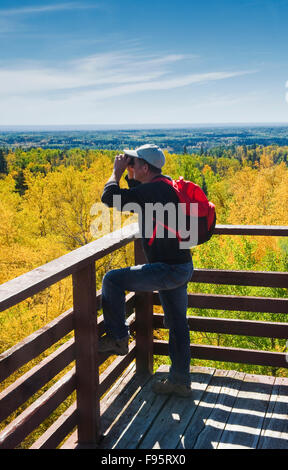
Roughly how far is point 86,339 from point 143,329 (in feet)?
3.60

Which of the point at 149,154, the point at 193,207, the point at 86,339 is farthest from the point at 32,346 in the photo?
the point at 149,154

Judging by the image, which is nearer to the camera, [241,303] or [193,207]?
[193,207]

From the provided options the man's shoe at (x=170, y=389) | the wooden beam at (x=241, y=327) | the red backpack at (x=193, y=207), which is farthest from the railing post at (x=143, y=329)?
the red backpack at (x=193, y=207)

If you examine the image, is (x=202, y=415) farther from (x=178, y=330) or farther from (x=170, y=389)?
(x=178, y=330)

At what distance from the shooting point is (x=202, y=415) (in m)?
3.40

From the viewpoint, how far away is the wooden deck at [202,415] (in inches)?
122

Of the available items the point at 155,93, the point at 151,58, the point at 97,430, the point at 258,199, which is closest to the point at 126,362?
the point at 97,430

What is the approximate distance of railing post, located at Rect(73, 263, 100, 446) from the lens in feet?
9.55

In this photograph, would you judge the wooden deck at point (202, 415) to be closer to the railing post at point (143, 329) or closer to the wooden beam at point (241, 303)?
the railing post at point (143, 329)

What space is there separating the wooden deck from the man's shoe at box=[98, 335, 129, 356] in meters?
0.56

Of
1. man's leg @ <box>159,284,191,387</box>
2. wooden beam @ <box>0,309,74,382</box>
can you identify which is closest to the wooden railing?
wooden beam @ <box>0,309,74,382</box>

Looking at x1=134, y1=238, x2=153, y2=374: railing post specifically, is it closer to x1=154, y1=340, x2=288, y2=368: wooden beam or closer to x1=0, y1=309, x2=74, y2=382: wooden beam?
x1=154, y1=340, x2=288, y2=368: wooden beam

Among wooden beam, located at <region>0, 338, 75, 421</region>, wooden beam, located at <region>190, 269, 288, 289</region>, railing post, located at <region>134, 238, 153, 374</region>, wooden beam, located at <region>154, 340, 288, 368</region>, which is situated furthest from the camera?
railing post, located at <region>134, 238, 153, 374</region>
